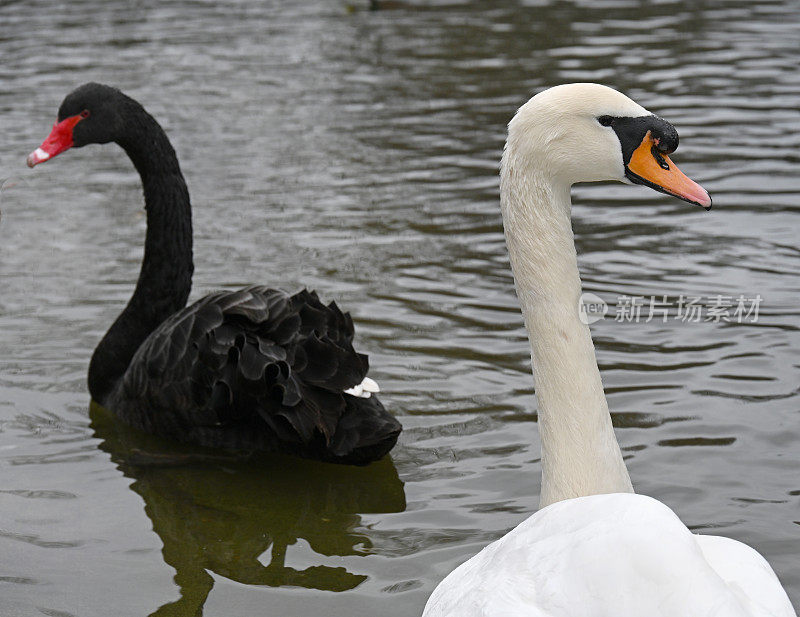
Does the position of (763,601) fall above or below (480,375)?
above

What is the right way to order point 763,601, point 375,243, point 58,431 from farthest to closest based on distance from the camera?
point 375,243, point 58,431, point 763,601

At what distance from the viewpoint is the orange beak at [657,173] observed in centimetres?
351

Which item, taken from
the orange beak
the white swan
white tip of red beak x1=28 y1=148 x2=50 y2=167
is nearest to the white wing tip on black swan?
the white swan

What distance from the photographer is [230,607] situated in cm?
407

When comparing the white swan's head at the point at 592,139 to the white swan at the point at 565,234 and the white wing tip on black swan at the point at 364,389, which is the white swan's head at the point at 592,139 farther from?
the white wing tip on black swan at the point at 364,389

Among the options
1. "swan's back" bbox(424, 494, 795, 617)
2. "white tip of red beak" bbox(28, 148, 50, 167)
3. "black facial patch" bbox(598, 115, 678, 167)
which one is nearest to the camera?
"swan's back" bbox(424, 494, 795, 617)

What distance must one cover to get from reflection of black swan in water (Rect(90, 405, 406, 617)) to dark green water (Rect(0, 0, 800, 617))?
14mm

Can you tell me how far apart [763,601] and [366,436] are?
2437 millimetres

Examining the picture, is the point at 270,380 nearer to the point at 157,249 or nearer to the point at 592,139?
the point at 157,249

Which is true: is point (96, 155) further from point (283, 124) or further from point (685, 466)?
point (685, 466)

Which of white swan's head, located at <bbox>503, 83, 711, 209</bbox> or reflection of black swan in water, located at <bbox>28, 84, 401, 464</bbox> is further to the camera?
reflection of black swan in water, located at <bbox>28, 84, 401, 464</bbox>

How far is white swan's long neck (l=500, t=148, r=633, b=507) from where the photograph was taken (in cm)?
348

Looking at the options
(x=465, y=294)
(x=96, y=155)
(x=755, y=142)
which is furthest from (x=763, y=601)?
(x=96, y=155)

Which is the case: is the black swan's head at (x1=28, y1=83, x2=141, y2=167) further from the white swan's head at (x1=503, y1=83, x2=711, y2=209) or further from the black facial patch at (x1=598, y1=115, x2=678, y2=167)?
the black facial patch at (x1=598, y1=115, x2=678, y2=167)
